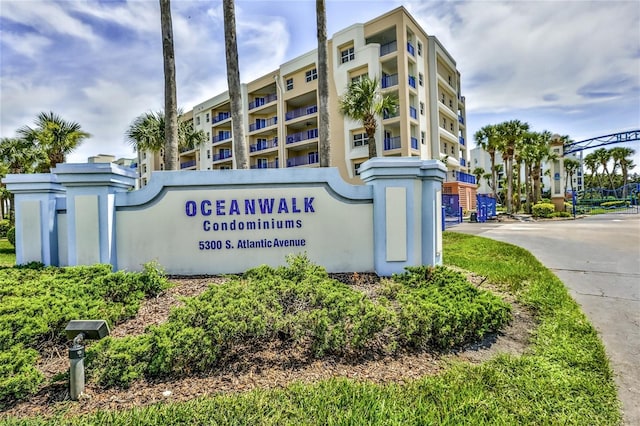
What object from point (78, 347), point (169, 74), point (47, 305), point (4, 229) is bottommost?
point (78, 347)

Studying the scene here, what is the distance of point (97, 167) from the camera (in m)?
6.71

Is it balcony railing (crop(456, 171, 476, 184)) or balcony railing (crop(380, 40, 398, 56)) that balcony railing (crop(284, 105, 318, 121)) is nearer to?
balcony railing (crop(380, 40, 398, 56))

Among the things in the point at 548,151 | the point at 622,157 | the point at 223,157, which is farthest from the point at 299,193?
the point at 622,157

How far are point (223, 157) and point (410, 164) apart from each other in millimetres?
45110

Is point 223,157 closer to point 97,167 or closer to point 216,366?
point 97,167

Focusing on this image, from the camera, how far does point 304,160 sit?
1484 inches

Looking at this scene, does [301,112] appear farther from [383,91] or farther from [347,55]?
[383,91]

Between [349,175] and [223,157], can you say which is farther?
[223,157]

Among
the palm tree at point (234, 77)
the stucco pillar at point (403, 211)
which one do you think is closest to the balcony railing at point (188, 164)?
the palm tree at point (234, 77)

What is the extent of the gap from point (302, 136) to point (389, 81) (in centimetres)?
1101

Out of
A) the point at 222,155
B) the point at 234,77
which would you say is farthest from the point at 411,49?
the point at 222,155

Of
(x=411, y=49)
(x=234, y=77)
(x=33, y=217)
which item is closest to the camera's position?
(x=33, y=217)

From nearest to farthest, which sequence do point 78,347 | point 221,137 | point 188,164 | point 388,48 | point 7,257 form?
point 78,347 → point 7,257 → point 388,48 → point 221,137 → point 188,164

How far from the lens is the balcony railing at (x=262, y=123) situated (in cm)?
4072
